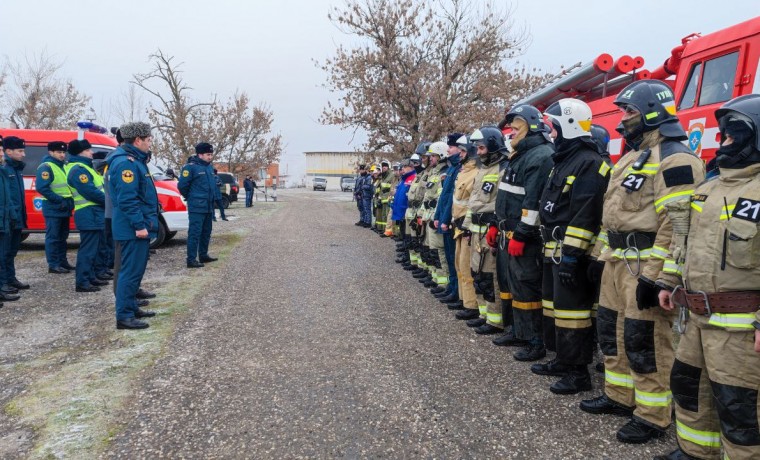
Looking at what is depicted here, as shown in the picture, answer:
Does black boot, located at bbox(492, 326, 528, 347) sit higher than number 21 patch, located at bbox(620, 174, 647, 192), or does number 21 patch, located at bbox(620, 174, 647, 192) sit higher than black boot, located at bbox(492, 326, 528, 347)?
number 21 patch, located at bbox(620, 174, 647, 192)

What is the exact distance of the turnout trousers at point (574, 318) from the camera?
3834 millimetres

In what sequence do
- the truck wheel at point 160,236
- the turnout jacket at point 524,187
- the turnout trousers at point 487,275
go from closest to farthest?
the turnout jacket at point 524,187
the turnout trousers at point 487,275
the truck wheel at point 160,236

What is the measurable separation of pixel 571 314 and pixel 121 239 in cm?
459

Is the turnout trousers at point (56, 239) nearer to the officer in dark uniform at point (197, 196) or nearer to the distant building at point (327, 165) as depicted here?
the officer in dark uniform at point (197, 196)

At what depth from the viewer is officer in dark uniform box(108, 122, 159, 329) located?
5363 mm

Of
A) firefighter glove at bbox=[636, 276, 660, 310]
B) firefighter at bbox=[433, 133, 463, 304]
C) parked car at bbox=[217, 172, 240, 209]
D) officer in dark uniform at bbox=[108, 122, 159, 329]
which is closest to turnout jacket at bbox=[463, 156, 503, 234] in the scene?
firefighter at bbox=[433, 133, 463, 304]

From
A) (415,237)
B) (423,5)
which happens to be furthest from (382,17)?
A: (415,237)

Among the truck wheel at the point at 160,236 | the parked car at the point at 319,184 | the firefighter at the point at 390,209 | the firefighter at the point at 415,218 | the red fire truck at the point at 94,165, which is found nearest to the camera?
the firefighter at the point at 415,218

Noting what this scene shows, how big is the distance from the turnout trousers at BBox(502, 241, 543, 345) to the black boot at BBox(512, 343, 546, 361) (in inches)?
2.0

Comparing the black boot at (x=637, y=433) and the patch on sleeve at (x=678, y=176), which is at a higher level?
the patch on sleeve at (x=678, y=176)

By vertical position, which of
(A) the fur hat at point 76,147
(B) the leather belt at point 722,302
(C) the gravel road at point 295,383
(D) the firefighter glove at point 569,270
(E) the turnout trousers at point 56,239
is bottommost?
(C) the gravel road at point 295,383

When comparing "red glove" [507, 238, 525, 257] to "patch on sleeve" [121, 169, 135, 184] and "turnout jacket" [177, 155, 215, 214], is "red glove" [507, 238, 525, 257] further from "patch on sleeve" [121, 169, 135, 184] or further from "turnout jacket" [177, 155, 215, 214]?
"turnout jacket" [177, 155, 215, 214]

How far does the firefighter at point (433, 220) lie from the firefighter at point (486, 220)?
4.85 feet

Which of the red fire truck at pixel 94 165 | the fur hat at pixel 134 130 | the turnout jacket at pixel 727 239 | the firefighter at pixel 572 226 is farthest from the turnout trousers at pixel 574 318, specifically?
the red fire truck at pixel 94 165
